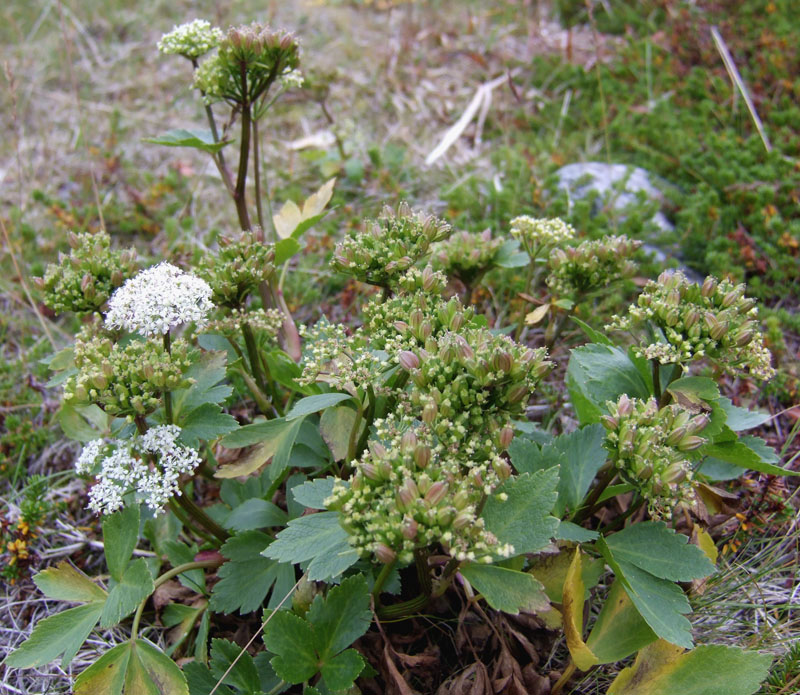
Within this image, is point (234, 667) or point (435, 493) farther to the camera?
point (234, 667)

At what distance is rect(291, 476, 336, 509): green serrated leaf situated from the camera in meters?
2.56

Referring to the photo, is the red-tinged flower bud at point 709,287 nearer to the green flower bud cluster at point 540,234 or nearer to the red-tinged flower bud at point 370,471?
the green flower bud cluster at point 540,234

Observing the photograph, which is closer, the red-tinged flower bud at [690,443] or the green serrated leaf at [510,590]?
the green serrated leaf at [510,590]

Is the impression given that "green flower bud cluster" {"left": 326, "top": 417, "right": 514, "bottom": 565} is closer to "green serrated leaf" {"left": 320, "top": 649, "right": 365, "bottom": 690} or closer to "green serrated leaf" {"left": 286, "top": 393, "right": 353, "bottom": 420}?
"green serrated leaf" {"left": 286, "top": 393, "right": 353, "bottom": 420}

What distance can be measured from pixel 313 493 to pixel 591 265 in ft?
5.76

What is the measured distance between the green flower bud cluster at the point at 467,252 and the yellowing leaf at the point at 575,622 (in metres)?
1.60

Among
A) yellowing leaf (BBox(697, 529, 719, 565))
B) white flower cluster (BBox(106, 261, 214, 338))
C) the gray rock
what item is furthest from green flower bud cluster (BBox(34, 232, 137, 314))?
the gray rock

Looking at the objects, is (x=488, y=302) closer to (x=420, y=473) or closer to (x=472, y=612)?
(x=472, y=612)

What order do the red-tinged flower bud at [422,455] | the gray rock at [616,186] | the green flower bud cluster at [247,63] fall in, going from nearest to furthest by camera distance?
the red-tinged flower bud at [422,455]
the green flower bud cluster at [247,63]
the gray rock at [616,186]

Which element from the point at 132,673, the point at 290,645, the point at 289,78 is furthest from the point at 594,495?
the point at 289,78

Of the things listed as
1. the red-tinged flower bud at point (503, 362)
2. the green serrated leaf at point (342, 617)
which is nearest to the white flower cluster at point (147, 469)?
the green serrated leaf at point (342, 617)

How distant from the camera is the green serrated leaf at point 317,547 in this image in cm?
238

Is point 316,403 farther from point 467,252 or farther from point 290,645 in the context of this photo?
point 467,252

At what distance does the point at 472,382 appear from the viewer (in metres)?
2.37
